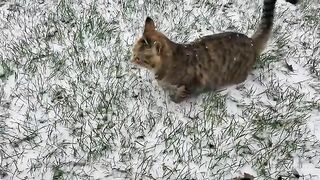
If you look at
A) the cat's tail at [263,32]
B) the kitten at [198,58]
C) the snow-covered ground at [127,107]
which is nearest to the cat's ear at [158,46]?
the kitten at [198,58]

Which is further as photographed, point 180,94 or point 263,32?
point 263,32

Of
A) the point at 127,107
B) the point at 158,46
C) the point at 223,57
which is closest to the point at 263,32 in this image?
the point at 223,57

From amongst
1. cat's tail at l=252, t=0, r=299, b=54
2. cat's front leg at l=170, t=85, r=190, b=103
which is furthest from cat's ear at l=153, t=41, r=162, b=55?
cat's tail at l=252, t=0, r=299, b=54

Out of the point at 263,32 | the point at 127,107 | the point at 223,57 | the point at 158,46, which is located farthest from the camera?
the point at 263,32

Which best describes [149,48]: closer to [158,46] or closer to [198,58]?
[158,46]

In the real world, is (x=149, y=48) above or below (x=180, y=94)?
above

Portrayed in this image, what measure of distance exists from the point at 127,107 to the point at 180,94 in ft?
2.18

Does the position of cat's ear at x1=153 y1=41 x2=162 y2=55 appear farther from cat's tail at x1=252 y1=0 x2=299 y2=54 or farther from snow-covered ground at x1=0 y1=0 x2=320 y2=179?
cat's tail at x1=252 y1=0 x2=299 y2=54

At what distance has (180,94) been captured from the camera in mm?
5047

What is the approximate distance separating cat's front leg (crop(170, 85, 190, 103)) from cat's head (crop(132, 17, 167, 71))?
0.44 metres

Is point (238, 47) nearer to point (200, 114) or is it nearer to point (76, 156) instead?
point (200, 114)

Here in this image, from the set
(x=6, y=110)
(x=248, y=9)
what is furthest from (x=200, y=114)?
(x=248, y=9)

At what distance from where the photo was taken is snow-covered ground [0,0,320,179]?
4391mm

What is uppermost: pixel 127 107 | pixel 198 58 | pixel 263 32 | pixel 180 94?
pixel 263 32
